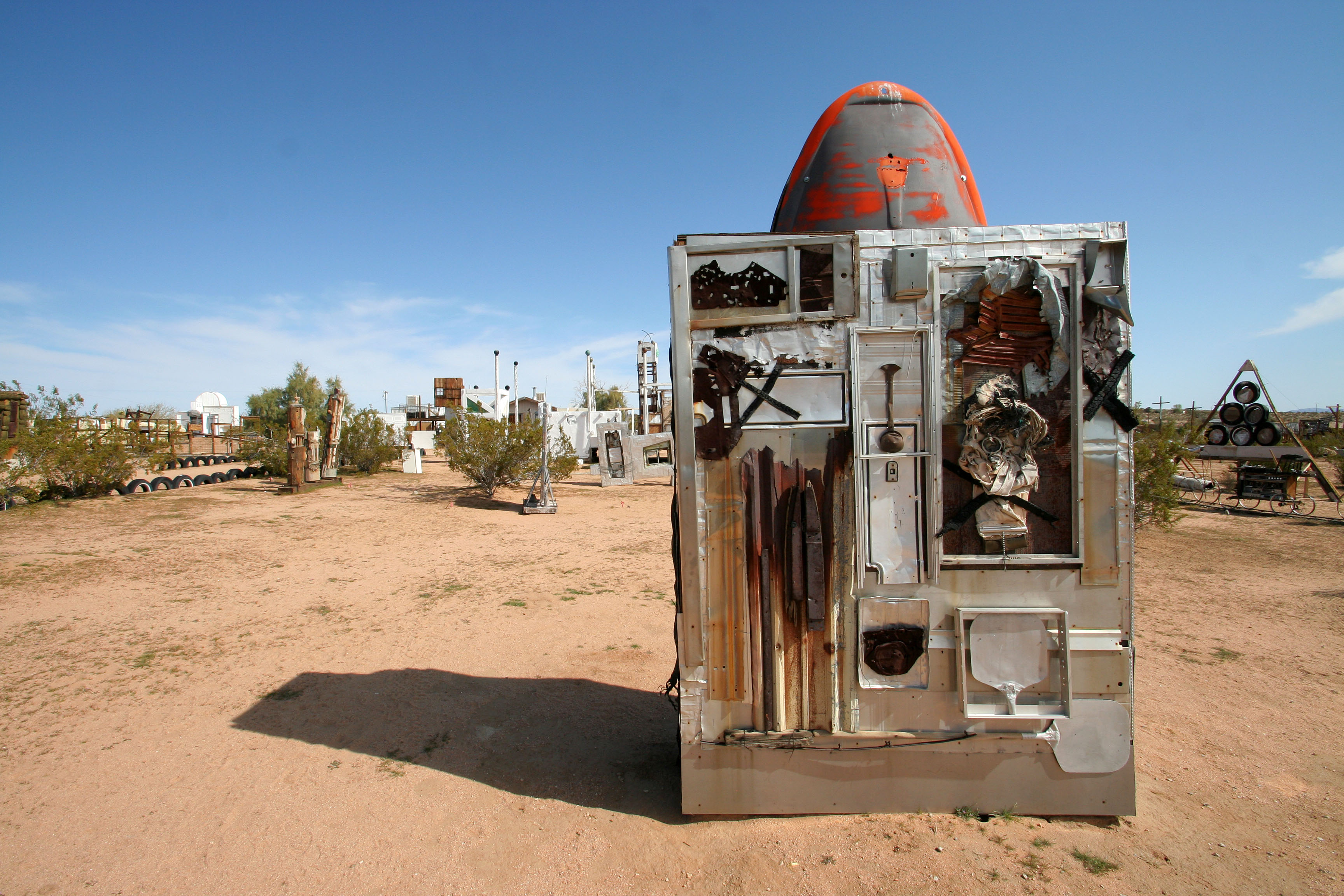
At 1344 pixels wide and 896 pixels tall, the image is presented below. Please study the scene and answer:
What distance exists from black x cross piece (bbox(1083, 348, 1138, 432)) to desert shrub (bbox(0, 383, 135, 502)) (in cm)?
1815

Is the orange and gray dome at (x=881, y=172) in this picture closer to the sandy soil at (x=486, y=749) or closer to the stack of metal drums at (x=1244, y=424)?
the sandy soil at (x=486, y=749)

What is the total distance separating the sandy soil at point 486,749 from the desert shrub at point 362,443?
45.1 feet

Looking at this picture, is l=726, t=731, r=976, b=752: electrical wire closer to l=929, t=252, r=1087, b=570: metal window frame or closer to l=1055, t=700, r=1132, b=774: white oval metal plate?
l=1055, t=700, r=1132, b=774: white oval metal plate

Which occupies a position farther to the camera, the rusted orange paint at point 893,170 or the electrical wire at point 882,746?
the rusted orange paint at point 893,170

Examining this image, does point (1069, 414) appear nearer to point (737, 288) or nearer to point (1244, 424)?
point (737, 288)

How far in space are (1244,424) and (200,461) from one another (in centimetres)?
3594

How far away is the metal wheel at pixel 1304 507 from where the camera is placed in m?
13.9

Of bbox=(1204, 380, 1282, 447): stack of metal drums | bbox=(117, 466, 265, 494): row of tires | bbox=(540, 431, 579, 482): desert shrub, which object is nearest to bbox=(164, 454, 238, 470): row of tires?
bbox=(117, 466, 265, 494): row of tires

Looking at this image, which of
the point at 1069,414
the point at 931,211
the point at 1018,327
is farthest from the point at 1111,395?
the point at 931,211

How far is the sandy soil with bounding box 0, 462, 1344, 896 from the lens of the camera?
9.96 feet

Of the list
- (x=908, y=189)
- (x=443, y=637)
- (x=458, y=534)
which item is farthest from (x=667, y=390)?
(x=908, y=189)

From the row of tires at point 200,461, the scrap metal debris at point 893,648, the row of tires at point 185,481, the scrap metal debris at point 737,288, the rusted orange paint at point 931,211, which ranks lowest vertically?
the scrap metal debris at point 893,648

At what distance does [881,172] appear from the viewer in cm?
392

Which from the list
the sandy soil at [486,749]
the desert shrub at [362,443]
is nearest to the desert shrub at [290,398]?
the desert shrub at [362,443]
